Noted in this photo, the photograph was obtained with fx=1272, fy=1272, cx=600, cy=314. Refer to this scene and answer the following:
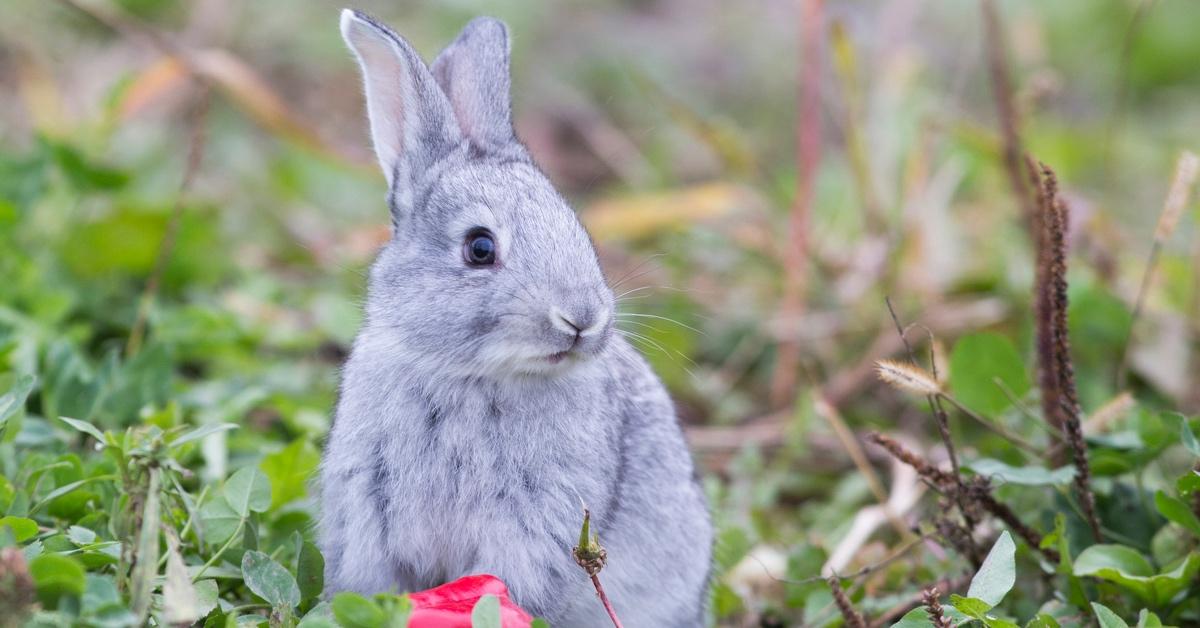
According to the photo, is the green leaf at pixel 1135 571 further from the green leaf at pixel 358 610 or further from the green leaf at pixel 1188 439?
the green leaf at pixel 358 610

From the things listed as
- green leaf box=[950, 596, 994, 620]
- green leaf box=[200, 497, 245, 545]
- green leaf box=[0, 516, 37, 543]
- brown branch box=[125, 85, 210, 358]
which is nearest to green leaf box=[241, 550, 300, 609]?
green leaf box=[200, 497, 245, 545]

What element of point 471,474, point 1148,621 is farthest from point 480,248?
point 1148,621

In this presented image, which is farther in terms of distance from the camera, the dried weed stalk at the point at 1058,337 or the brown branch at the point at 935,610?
the dried weed stalk at the point at 1058,337

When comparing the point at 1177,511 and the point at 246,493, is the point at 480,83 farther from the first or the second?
the point at 1177,511

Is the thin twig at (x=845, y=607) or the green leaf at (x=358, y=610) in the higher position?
the green leaf at (x=358, y=610)

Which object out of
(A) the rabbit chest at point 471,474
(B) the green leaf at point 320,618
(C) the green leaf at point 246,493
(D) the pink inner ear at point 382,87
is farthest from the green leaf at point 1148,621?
(D) the pink inner ear at point 382,87

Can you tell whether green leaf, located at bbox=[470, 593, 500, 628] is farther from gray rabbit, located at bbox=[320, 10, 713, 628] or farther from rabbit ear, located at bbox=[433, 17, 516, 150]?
rabbit ear, located at bbox=[433, 17, 516, 150]

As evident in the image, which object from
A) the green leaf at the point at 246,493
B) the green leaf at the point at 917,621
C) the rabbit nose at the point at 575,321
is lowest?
the green leaf at the point at 917,621
